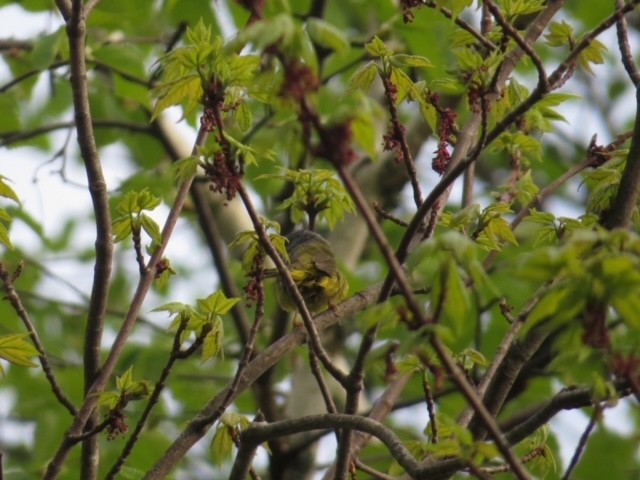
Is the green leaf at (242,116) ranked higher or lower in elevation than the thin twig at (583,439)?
higher

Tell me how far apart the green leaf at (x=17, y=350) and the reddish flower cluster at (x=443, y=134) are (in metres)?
1.00

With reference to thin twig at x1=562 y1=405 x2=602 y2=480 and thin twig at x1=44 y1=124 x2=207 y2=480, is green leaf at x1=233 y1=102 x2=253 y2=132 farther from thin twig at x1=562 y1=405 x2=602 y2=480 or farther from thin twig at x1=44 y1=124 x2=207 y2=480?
thin twig at x1=562 y1=405 x2=602 y2=480

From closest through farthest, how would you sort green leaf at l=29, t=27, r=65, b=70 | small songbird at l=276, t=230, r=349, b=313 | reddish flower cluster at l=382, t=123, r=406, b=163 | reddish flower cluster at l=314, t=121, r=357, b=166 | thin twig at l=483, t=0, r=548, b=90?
reddish flower cluster at l=314, t=121, r=357, b=166, thin twig at l=483, t=0, r=548, b=90, reddish flower cluster at l=382, t=123, r=406, b=163, green leaf at l=29, t=27, r=65, b=70, small songbird at l=276, t=230, r=349, b=313

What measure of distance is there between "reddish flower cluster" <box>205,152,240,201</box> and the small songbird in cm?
154

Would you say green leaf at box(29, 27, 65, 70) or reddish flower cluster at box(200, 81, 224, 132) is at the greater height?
green leaf at box(29, 27, 65, 70)

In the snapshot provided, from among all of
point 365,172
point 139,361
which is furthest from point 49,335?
point 365,172

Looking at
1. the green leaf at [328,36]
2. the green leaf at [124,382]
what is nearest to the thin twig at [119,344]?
the green leaf at [124,382]

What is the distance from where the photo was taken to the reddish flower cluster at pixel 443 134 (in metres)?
2.50

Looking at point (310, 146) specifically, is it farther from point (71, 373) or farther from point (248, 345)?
point (71, 373)

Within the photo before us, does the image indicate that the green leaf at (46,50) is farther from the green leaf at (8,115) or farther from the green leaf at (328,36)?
the green leaf at (328,36)

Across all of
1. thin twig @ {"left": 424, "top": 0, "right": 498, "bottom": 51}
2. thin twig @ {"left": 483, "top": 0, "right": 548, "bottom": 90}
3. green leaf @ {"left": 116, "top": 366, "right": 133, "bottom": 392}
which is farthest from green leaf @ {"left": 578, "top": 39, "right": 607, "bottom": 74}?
green leaf @ {"left": 116, "top": 366, "right": 133, "bottom": 392}

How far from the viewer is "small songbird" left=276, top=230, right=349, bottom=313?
380 centimetres

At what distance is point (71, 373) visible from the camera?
16.6ft

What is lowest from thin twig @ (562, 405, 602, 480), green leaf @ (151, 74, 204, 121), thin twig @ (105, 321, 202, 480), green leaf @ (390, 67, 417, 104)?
thin twig @ (562, 405, 602, 480)
